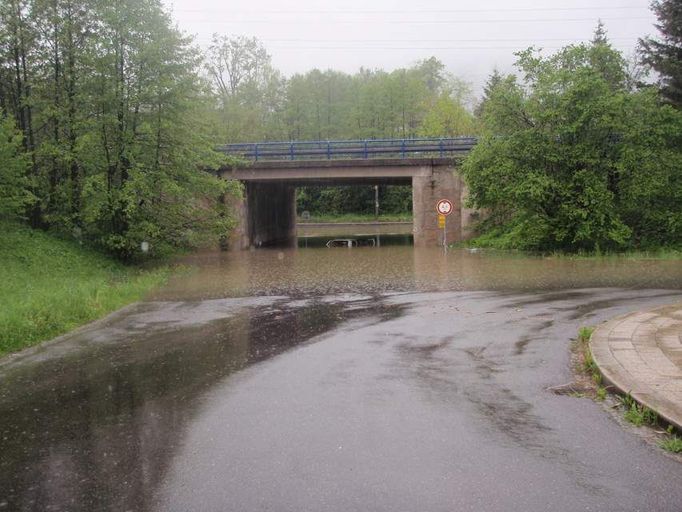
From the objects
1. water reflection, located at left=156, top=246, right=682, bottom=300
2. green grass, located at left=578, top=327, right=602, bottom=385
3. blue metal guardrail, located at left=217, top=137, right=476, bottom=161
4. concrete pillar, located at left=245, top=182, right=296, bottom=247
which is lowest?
green grass, located at left=578, top=327, right=602, bottom=385

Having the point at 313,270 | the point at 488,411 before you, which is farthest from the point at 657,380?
the point at 313,270

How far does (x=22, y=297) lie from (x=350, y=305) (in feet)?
24.4

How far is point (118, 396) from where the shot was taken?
290 inches

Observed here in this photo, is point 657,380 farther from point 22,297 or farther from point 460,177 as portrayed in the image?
point 460,177

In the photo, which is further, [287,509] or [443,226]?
[443,226]

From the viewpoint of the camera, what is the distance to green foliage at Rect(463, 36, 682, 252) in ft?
84.0

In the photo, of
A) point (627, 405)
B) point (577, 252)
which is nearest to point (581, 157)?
point (577, 252)

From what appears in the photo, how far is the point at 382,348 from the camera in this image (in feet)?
30.9

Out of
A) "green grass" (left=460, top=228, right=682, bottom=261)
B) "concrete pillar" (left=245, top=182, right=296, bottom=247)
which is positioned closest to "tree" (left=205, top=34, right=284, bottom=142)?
"concrete pillar" (left=245, top=182, right=296, bottom=247)

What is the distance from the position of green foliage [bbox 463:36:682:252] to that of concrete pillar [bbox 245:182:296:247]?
1597 centimetres

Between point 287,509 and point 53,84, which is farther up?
point 53,84

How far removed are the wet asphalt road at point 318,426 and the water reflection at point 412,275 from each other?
6280 mm

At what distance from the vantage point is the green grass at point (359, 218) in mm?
81250

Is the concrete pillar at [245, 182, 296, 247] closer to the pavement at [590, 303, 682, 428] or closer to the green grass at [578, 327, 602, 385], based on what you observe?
the pavement at [590, 303, 682, 428]
